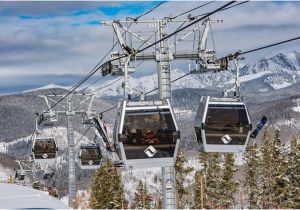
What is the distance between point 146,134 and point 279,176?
4133 cm

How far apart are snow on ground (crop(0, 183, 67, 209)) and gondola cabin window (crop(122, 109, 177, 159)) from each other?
10.4m

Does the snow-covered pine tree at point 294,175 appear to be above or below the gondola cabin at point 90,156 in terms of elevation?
below

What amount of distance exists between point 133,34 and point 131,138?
25.6 ft

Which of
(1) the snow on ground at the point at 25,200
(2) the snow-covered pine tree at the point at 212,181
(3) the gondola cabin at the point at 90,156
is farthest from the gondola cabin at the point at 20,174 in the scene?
(1) the snow on ground at the point at 25,200

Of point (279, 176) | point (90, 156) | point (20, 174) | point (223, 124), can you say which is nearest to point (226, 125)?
point (223, 124)

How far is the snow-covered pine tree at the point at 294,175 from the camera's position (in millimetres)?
52987

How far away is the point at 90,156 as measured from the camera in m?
41.7

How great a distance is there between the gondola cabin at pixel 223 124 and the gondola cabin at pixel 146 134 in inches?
98.4

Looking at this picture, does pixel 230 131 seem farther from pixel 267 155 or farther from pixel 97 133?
pixel 267 155

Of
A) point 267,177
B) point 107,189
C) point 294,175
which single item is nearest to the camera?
point 294,175

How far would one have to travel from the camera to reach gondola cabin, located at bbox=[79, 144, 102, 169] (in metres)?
41.5

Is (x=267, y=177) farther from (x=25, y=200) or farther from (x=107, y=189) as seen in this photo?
(x=25, y=200)

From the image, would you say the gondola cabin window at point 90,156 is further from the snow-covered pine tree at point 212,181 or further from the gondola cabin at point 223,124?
the snow-covered pine tree at point 212,181

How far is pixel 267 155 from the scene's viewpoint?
64125 mm
